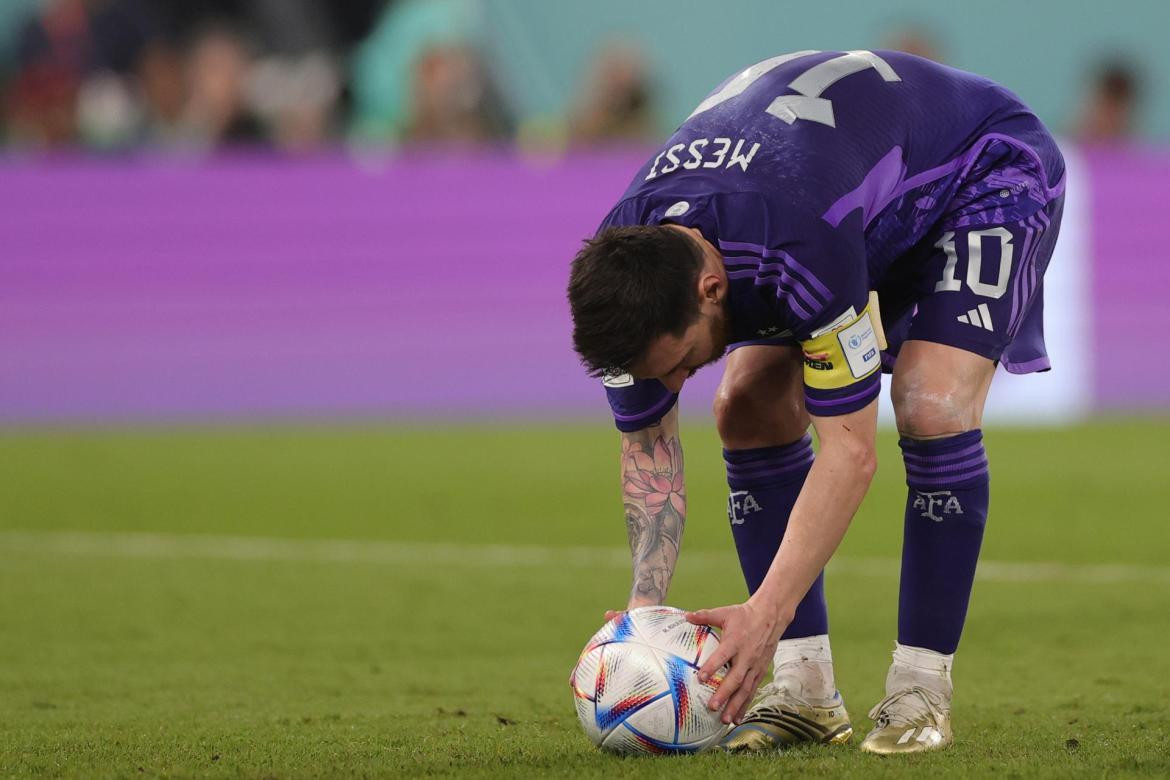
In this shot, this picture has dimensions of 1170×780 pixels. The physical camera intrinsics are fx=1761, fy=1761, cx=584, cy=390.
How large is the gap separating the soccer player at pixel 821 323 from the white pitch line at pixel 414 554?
3183 mm

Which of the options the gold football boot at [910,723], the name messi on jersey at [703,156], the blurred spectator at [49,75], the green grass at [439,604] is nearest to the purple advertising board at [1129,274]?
the green grass at [439,604]

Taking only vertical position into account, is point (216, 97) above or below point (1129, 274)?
above

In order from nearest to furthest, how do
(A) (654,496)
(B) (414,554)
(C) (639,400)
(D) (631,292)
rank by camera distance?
(D) (631,292) < (C) (639,400) < (A) (654,496) < (B) (414,554)

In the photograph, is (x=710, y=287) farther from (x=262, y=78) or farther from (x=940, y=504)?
(x=262, y=78)

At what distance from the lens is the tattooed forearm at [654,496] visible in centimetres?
463

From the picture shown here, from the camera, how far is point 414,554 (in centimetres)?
875

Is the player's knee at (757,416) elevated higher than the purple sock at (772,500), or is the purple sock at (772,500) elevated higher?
the player's knee at (757,416)

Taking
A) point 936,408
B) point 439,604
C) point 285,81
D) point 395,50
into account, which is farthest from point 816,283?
point 285,81

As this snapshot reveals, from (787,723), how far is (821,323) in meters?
1.22

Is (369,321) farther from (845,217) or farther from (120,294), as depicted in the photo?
(845,217)

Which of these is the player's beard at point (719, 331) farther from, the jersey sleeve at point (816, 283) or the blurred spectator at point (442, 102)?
the blurred spectator at point (442, 102)

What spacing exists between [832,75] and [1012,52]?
16646 millimetres

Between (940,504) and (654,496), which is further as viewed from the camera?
(654,496)

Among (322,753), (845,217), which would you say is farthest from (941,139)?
(322,753)
